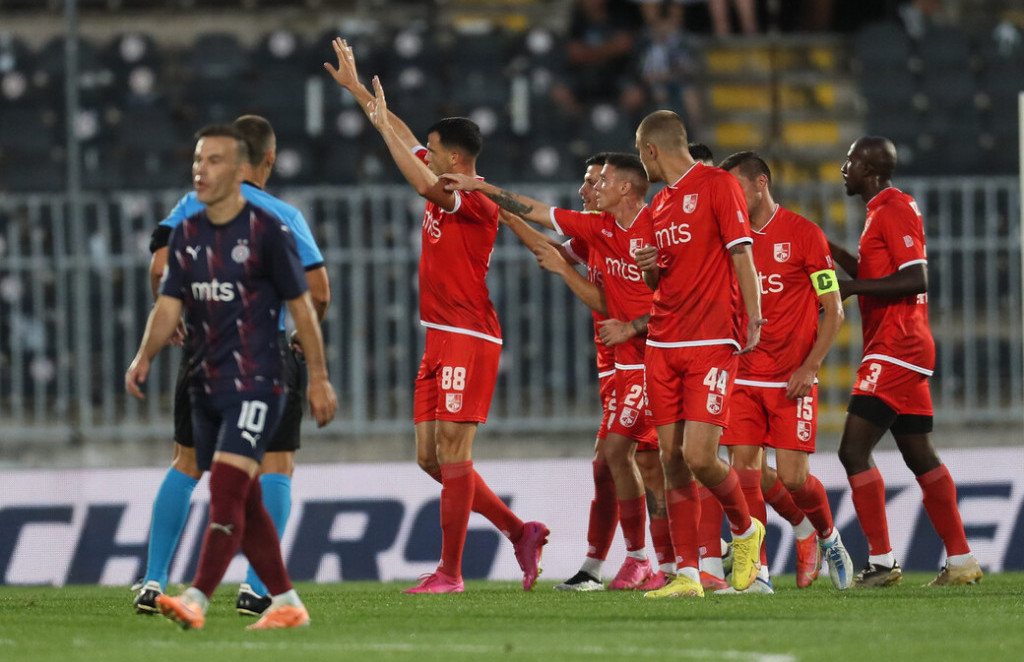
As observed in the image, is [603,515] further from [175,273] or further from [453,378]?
[175,273]

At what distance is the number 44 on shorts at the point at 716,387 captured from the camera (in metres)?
7.58

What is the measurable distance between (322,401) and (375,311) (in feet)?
18.6

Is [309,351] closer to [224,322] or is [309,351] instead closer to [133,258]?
[224,322]

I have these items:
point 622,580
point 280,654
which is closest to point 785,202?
point 622,580

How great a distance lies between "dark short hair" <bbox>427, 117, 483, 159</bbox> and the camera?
337 inches

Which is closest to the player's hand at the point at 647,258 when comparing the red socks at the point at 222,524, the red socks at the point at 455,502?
the red socks at the point at 455,502

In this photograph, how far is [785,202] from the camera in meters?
11.8

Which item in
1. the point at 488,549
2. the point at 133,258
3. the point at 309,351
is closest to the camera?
the point at 309,351

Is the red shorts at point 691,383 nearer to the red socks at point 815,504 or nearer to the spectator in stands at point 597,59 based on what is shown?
the red socks at point 815,504

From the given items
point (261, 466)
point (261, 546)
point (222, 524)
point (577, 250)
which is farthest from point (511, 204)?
point (222, 524)

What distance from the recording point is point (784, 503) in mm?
8984

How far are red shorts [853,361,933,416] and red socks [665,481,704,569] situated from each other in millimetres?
1461

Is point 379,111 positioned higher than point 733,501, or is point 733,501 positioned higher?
point 379,111

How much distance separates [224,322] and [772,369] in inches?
136
